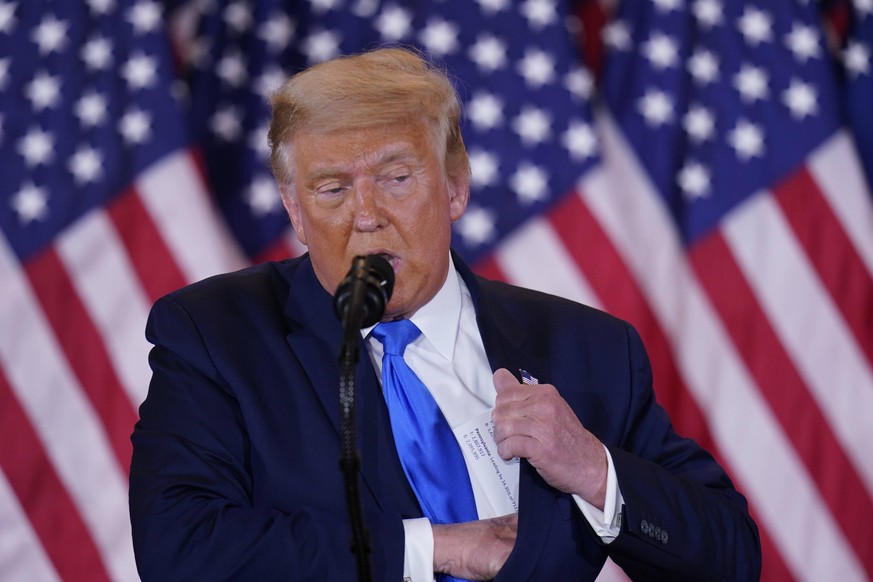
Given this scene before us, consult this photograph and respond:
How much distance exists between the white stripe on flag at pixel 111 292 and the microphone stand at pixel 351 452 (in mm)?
2070

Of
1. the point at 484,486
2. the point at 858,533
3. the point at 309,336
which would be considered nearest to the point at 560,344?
the point at 484,486

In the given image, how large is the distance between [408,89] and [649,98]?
173 cm

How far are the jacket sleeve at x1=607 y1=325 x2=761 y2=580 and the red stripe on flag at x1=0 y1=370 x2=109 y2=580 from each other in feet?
6.23

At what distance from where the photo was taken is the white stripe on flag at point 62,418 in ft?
10.8

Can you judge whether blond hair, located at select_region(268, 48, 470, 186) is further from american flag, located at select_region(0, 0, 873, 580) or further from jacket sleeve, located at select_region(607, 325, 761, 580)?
american flag, located at select_region(0, 0, 873, 580)

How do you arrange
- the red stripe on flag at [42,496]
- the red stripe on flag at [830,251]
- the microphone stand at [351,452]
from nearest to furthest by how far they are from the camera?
the microphone stand at [351,452]
the red stripe on flag at [42,496]
the red stripe on flag at [830,251]

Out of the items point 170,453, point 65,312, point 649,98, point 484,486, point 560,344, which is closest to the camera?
point 170,453

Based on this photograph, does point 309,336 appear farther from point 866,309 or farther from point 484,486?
point 866,309

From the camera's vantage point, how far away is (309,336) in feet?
6.58

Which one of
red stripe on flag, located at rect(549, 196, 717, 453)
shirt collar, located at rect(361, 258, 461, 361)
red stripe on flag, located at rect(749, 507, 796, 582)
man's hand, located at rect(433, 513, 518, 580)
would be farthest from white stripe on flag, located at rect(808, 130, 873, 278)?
man's hand, located at rect(433, 513, 518, 580)

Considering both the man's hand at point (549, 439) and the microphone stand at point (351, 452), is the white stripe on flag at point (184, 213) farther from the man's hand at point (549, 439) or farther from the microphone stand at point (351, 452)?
the microphone stand at point (351, 452)

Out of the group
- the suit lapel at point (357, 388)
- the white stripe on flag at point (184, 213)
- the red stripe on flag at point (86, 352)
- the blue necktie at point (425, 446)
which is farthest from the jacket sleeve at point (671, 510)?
the red stripe on flag at point (86, 352)

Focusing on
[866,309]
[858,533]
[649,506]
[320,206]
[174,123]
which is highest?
[174,123]

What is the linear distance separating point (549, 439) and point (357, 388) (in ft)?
1.24
